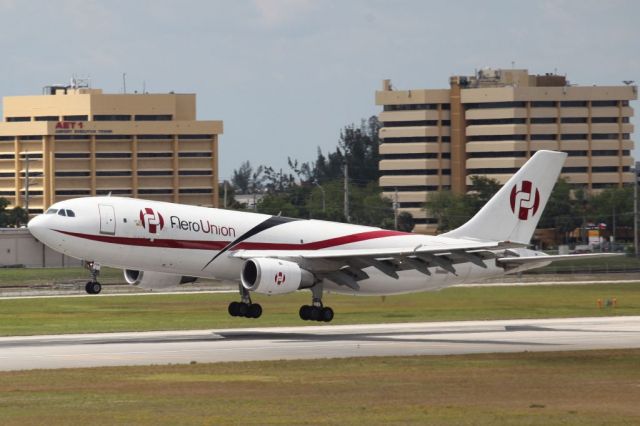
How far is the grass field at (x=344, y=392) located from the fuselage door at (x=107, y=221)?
13.0 m

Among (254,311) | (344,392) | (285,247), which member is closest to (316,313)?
(254,311)

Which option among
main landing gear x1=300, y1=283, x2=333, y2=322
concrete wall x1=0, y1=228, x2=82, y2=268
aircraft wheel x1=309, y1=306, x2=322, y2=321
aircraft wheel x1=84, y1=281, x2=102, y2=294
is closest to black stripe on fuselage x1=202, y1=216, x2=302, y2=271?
main landing gear x1=300, y1=283, x2=333, y2=322

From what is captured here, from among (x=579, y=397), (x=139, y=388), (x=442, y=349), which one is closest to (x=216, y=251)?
(x=442, y=349)

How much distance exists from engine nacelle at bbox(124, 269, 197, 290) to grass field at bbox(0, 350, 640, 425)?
54.0ft

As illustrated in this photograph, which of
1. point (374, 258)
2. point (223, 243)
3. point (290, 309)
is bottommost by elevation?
point (290, 309)

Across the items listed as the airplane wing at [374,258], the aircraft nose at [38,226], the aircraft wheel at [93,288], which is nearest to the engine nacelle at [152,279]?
the airplane wing at [374,258]

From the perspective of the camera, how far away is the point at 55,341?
193 ft

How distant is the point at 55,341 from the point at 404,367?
702 inches

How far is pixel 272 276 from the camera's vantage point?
59.8 meters

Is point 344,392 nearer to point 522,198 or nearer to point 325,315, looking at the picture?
point 325,315

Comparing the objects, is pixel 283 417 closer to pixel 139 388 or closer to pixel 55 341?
pixel 139 388

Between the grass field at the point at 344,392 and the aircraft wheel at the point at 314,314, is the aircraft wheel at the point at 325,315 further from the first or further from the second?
the grass field at the point at 344,392

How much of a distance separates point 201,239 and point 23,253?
95712mm

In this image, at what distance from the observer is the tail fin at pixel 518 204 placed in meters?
68.1
